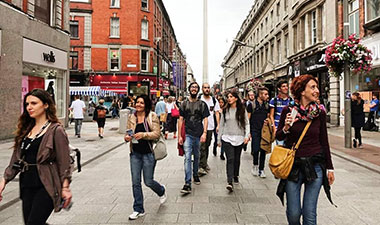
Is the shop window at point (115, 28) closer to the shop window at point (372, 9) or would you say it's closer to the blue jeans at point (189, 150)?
the shop window at point (372, 9)

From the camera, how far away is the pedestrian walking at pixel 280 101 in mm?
5796

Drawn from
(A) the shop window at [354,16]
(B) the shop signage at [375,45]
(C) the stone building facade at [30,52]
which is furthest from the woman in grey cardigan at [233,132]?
(A) the shop window at [354,16]

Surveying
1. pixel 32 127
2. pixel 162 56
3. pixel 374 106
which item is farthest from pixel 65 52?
pixel 162 56

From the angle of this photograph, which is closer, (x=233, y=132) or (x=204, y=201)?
(x=204, y=201)

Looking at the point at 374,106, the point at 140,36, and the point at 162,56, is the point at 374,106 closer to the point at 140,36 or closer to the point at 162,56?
the point at 140,36

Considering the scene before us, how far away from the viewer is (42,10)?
14.2 meters

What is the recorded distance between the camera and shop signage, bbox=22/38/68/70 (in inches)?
500

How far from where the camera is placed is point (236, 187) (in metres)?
5.54

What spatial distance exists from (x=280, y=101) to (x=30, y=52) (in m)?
11.6

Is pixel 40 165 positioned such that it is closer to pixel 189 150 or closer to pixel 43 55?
pixel 189 150

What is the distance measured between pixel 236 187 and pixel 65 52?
1437 cm

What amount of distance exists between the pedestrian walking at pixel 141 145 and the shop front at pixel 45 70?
34.6ft

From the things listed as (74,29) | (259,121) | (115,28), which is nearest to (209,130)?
(259,121)

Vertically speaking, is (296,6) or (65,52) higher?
(296,6)
